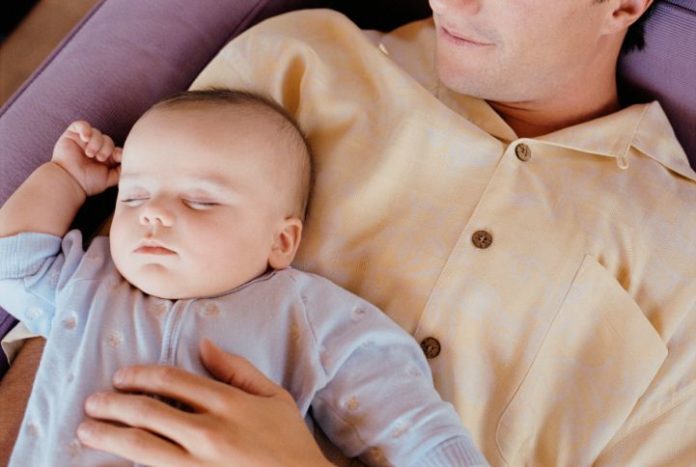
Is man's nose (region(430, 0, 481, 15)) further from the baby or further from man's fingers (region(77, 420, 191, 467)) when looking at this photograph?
man's fingers (region(77, 420, 191, 467))

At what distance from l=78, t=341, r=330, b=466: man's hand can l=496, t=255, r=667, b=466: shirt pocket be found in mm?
372

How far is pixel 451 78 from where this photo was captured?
4.18ft

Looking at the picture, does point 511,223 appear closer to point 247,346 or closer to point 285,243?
point 285,243

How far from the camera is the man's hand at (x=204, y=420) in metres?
0.88

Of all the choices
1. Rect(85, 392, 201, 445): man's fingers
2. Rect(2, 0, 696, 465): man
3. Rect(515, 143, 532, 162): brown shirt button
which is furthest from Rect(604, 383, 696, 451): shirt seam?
Rect(85, 392, 201, 445): man's fingers

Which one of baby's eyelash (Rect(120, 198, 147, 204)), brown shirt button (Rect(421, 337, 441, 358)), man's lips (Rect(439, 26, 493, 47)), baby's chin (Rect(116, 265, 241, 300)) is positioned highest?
man's lips (Rect(439, 26, 493, 47))

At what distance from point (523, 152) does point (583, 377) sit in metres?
0.38

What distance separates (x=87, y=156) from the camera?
4.03ft

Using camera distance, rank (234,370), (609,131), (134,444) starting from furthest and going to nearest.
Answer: (609,131) → (234,370) → (134,444)

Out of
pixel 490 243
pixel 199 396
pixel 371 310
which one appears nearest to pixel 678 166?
pixel 490 243

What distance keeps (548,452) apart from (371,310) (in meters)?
0.37

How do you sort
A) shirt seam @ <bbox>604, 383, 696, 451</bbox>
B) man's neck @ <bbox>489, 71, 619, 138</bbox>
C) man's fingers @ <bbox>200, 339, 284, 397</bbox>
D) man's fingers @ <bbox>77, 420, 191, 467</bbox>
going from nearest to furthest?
man's fingers @ <bbox>77, 420, 191, 467</bbox> < man's fingers @ <bbox>200, 339, 284, 397</bbox> < shirt seam @ <bbox>604, 383, 696, 451</bbox> < man's neck @ <bbox>489, 71, 619, 138</bbox>

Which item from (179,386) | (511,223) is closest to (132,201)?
(179,386)

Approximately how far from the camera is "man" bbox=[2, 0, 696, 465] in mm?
1179
